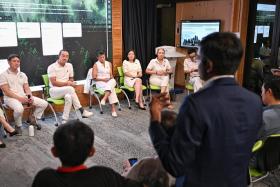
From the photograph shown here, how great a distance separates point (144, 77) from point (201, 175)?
208 inches

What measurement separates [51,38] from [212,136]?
438cm

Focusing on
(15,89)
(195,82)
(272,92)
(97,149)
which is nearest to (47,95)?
(15,89)

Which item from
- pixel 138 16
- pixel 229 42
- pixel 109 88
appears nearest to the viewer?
pixel 229 42

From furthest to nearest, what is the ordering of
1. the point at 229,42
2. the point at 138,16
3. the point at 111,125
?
1. the point at 138,16
2. the point at 111,125
3. the point at 229,42

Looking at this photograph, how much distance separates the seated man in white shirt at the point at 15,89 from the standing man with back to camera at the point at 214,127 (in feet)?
11.1

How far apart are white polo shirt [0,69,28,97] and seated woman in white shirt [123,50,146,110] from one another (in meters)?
1.96

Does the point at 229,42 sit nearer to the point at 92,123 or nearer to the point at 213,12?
the point at 92,123

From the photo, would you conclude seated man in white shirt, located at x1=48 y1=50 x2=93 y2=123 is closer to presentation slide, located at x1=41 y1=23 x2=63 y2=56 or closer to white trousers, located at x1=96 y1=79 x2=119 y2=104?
presentation slide, located at x1=41 y1=23 x2=63 y2=56

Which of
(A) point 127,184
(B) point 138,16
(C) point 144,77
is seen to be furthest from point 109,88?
(A) point 127,184

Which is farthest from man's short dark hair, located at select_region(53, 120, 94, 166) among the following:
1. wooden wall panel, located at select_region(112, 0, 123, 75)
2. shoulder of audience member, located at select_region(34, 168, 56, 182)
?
wooden wall panel, located at select_region(112, 0, 123, 75)

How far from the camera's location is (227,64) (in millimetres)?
1127

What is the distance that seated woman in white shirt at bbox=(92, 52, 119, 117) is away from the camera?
5.14m

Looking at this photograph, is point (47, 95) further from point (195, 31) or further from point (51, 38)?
point (195, 31)

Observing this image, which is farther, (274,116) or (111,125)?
(111,125)
